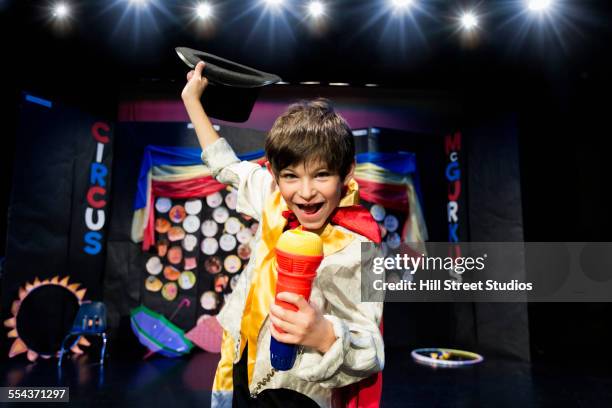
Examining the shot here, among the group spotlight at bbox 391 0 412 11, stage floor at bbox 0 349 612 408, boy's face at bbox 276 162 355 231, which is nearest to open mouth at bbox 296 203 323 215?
boy's face at bbox 276 162 355 231

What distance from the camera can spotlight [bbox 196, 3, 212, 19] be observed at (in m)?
4.03

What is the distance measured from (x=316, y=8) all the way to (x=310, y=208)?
3676 millimetres

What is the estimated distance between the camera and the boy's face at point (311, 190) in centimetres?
95

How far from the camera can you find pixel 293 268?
623mm

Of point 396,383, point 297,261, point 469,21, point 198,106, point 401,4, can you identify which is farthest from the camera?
point 469,21

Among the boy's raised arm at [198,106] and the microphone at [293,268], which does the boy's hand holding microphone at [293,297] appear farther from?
the boy's raised arm at [198,106]

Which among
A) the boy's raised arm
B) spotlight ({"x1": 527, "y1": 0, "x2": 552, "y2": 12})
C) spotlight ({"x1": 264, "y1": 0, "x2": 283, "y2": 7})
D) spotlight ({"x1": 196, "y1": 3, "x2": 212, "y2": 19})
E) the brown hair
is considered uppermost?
spotlight ({"x1": 264, "y1": 0, "x2": 283, "y2": 7})

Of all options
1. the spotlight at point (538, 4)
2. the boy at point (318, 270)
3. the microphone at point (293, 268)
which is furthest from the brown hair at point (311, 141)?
the spotlight at point (538, 4)

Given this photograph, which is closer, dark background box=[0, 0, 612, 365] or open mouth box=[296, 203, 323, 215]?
open mouth box=[296, 203, 323, 215]

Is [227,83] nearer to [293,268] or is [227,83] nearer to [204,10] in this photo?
[293,268]

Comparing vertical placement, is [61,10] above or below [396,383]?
above

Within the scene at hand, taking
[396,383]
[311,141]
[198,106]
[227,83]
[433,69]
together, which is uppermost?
[433,69]

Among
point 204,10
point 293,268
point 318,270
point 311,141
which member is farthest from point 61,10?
point 293,268

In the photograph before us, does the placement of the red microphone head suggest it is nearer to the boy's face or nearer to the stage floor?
the boy's face
